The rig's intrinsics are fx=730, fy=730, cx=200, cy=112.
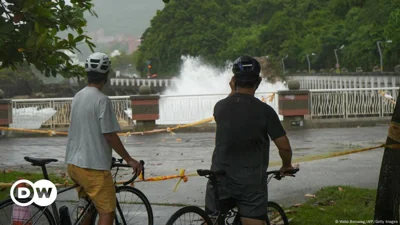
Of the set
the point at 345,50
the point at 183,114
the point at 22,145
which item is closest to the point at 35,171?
the point at 22,145

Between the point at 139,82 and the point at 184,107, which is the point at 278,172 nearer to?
the point at 184,107

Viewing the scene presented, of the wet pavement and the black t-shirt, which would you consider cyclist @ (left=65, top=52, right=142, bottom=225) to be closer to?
the black t-shirt

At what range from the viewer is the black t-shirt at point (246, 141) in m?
5.34

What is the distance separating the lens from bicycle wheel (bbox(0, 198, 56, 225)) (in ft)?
18.8

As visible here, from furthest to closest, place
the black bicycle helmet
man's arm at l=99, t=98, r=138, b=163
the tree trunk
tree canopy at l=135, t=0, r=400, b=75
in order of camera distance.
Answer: tree canopy at l=135, t=0, r=400, b=75 → the tree trunk → man's arm at l=99, t=98, r=138, b=163 → the black bicycle helmet

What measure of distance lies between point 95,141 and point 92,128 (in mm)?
105

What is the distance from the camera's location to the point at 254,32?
113 metres

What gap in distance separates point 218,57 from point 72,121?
103926 millimetres

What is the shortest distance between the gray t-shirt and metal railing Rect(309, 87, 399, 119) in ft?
61.5

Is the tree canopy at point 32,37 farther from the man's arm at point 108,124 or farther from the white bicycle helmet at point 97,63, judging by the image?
the man's arm at point 108,124

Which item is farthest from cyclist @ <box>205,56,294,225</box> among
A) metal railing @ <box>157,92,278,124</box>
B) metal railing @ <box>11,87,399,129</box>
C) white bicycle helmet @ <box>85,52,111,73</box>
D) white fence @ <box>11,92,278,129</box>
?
metal railing @ <box>157,92,278,124</box>

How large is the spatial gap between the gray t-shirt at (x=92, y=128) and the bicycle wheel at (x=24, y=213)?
46cm

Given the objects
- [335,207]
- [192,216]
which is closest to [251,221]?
[192,216]

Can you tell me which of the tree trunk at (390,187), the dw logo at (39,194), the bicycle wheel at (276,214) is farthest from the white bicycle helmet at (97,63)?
the tree trunk at (390,187)
